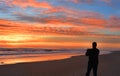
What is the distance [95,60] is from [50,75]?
3670 millimetres

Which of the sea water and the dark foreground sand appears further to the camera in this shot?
the sea water

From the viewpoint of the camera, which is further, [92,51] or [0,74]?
[0,74]

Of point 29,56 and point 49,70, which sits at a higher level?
point 49,70

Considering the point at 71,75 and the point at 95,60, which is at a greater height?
the point at 95,60

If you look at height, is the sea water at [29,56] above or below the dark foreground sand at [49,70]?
below

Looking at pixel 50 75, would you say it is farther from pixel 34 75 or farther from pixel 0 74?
pixel 0 74

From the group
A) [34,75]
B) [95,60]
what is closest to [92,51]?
[95,60]

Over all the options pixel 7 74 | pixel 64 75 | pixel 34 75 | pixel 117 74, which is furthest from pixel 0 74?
pixel 117 74

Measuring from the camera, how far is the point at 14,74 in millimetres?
16734

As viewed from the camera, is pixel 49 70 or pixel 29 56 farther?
pixel 29 56

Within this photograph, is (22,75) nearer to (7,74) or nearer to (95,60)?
(7,74)

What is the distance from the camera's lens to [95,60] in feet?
45.6

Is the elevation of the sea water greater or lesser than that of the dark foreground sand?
lesser

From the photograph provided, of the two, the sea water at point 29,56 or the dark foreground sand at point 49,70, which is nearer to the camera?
the dark foreground sand at point 49,70
